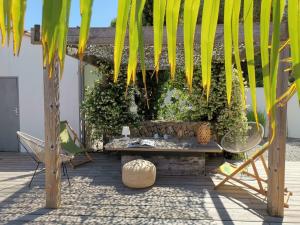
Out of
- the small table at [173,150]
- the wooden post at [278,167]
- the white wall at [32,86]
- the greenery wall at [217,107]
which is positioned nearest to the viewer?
the wooden post at [278,167]

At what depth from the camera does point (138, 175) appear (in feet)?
17.4

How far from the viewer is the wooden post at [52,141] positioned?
13.9ft

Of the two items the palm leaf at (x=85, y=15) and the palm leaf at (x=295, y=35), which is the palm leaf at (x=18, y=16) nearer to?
the palm leaf at (x=85, y=15)

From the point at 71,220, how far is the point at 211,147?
10.2 ft

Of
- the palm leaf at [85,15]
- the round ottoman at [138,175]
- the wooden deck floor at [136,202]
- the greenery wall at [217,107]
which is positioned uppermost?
the palm leaf at [85,15]

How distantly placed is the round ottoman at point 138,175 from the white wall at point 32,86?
12.6 feet

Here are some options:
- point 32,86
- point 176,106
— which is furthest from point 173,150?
point 32,86

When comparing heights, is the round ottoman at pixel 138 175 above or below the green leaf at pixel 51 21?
below

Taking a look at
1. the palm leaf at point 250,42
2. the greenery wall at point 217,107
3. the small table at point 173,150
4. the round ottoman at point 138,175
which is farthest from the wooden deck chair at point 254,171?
the palm leaf at point 250,42

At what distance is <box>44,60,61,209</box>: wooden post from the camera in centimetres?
424

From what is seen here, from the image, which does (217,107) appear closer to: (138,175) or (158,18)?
(138,175)

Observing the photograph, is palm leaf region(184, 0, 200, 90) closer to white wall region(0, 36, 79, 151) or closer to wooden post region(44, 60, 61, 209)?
wooden post region(44, 60, 61, 209)

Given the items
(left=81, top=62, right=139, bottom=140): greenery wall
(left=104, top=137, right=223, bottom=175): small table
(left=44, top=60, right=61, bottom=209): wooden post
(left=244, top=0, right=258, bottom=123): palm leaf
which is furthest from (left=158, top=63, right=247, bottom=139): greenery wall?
(left=244, top=0, right=258, bottom=123): palm leaf

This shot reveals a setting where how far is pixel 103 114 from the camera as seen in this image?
797 centimetres
